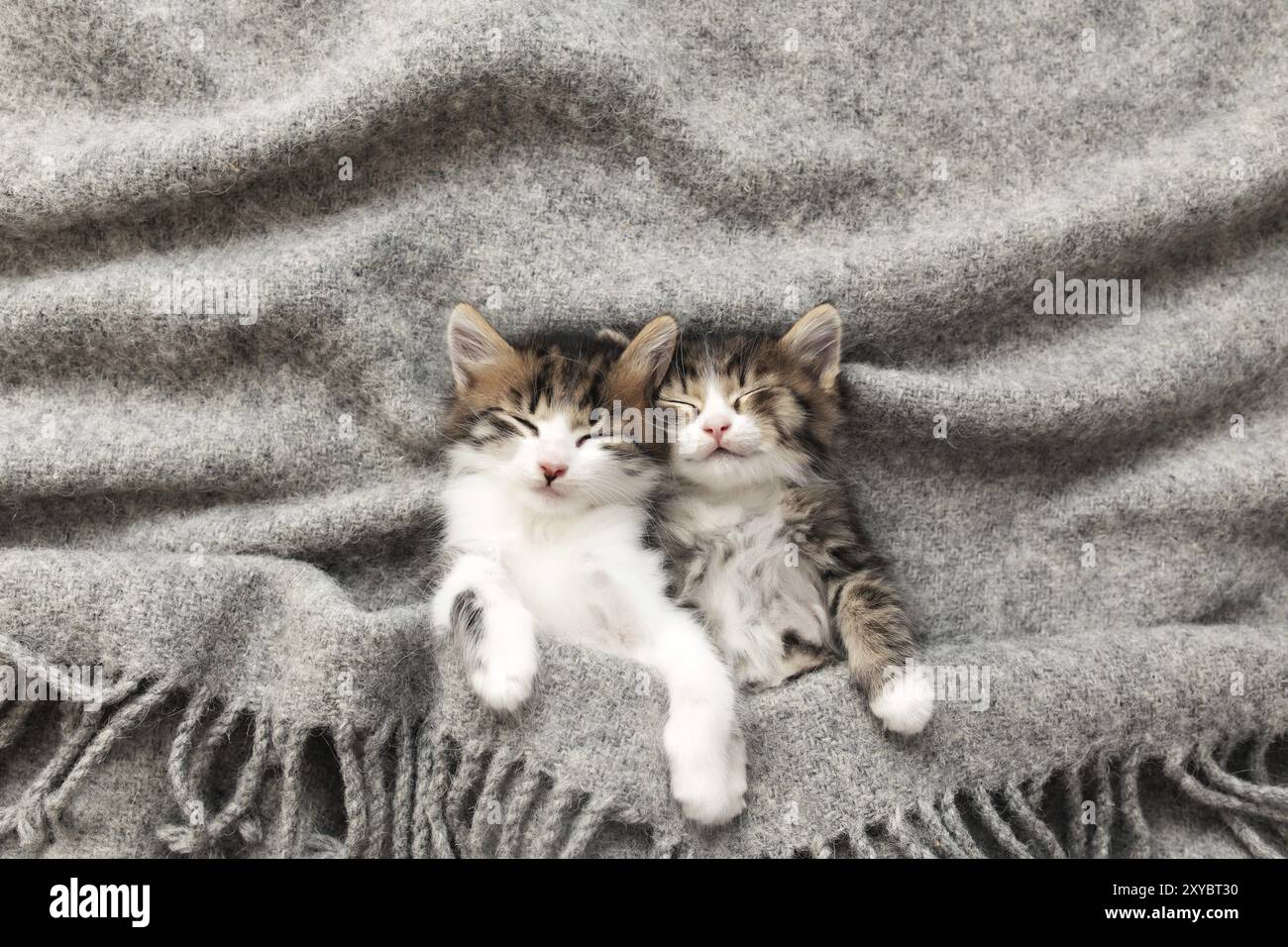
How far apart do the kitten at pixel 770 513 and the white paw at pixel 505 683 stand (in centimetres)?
27

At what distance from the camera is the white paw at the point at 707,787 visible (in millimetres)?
1076

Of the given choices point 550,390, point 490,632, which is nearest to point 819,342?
point 550,390

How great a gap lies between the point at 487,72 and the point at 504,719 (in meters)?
0.86

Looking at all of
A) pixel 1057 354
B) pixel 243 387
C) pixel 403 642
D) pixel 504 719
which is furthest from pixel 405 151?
pixel 1057 354

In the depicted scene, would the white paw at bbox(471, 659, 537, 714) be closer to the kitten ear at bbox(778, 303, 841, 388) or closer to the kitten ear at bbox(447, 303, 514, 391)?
the kitten ear at bbox(447, 303, 514, 391)

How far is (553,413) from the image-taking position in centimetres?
128

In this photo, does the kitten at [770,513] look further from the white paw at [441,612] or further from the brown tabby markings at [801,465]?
the white paw at [441,612]

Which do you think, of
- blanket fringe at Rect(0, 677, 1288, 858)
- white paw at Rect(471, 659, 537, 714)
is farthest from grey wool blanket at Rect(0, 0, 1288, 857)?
white paw at Rect(471, 659, 537, 714)

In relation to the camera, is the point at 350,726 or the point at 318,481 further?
the point at 318,481

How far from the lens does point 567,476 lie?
1234 millimetres

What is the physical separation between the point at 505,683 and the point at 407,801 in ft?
0.68

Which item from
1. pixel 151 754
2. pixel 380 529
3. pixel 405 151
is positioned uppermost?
pixel 405 151

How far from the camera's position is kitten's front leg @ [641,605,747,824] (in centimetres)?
108

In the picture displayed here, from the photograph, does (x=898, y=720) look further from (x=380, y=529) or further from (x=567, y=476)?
(x=380, y=529)
